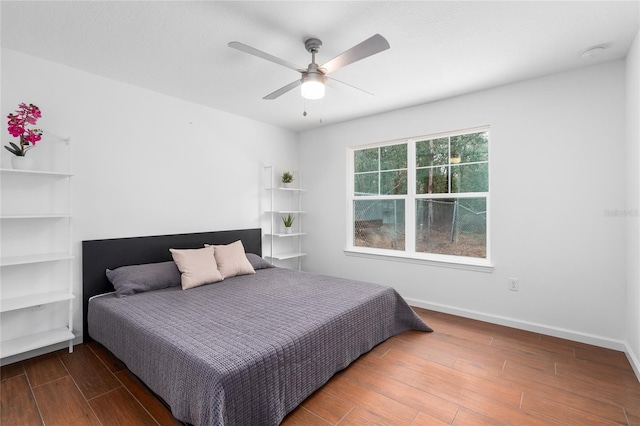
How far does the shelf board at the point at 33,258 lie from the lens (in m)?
2.20

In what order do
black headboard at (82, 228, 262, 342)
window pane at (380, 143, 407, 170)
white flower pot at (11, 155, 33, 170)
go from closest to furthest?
white flower pot at (11, 155, 33, 170) < black headboard at (82, 228, 262, 342) < window pane at (380, 143, 407, 170)

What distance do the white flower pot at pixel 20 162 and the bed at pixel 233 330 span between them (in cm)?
76

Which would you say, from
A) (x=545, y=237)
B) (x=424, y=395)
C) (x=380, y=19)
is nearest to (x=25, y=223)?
(x=380, y=19)

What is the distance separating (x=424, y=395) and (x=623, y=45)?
300cm

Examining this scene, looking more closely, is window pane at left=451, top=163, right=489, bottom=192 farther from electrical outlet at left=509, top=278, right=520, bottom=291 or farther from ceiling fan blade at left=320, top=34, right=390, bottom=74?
ceiling fan blade at left=320, top=34, right=390, bottom=74

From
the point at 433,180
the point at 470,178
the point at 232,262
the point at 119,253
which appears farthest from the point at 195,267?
the point at 470,178

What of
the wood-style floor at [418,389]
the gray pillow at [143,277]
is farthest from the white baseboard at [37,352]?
the gray pillow at [143,277]

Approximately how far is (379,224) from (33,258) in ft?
11.8

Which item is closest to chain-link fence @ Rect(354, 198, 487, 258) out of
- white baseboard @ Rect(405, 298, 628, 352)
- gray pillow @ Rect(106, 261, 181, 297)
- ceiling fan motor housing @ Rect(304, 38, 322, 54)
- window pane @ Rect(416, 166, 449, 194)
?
window pane @ Rect(416, 166, 449, 194)

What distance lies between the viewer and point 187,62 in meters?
2.58

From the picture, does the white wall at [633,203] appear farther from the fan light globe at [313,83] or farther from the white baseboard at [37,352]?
the white baseboard at [37,352]

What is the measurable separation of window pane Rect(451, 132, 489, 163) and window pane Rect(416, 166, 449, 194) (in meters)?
0.22

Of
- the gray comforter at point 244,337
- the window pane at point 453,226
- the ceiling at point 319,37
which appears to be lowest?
the gray comforter at point 244,337

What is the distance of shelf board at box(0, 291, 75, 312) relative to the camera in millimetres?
2203
